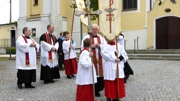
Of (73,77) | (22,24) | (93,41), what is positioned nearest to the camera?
(93,41)

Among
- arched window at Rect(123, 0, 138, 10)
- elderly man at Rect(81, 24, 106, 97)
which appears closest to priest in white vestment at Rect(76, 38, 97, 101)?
elderly man at Rect(81, 24, 106, 97)

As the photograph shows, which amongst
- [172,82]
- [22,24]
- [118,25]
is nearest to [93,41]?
[118,25]

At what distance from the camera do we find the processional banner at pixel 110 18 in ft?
21.3

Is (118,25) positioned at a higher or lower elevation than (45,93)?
higher

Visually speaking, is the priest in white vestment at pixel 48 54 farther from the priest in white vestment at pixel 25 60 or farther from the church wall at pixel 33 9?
the church wall at pixel 33 9

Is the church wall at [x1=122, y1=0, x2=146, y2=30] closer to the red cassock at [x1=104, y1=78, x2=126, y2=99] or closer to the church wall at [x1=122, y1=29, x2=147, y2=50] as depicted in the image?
the church wall at [x1=122, y1=29, x2=147, y2=50]

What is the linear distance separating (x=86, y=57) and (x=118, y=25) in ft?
3.83

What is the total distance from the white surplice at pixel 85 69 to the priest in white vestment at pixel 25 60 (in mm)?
2825

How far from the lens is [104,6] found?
21.7 ft

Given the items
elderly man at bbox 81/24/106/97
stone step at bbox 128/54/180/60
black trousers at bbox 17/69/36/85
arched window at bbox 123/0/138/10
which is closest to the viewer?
elderly man at bbox 81/24/106/97

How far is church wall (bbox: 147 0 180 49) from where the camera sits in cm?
2138

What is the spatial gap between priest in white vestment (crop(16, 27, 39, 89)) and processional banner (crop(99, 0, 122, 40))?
10.1 feet

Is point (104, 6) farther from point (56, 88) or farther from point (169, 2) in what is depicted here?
point (169, 2)

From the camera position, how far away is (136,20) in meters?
25.4
